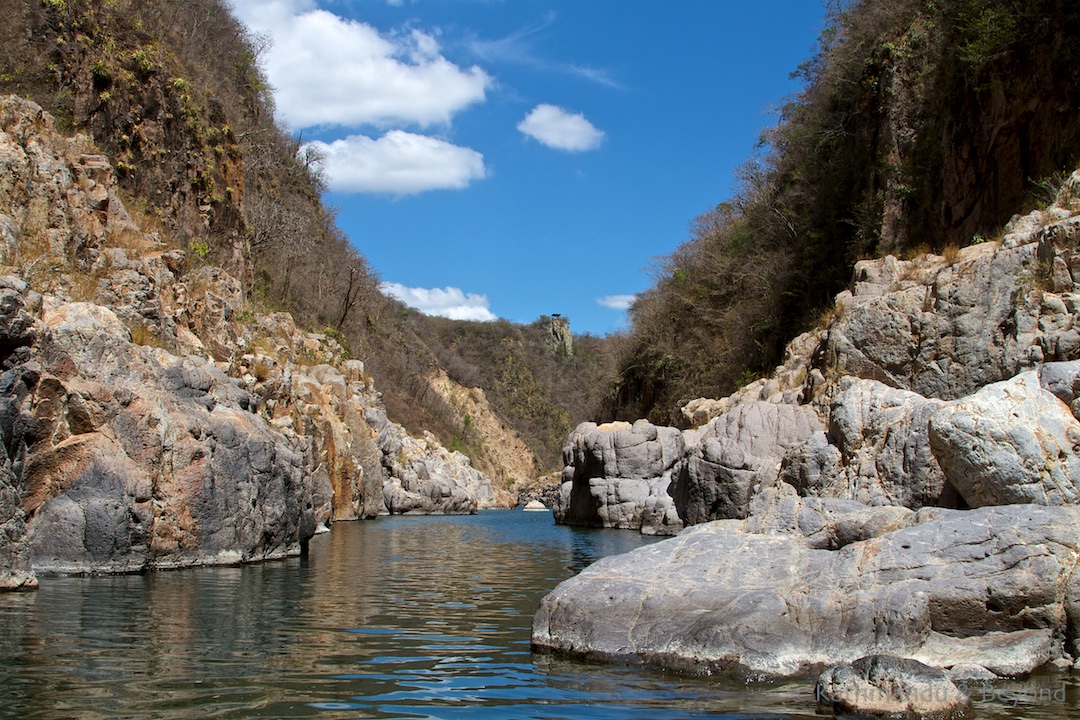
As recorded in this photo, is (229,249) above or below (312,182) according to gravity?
below

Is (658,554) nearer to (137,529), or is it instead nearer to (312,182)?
(137,529)

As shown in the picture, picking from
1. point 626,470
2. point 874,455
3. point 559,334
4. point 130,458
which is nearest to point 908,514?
point 874,455

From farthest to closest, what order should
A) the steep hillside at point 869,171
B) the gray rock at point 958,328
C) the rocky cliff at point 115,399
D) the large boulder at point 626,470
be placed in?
the large boulder at point 626,470, the steep hillside at point 869,171, the gray rock at point 958,328, the rocky cliff at point 115,399

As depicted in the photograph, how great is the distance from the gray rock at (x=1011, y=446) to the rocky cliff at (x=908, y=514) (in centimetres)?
2

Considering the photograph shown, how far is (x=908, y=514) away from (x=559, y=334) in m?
128

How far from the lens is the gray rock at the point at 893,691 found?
6.40 metres

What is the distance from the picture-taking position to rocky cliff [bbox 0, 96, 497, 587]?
12.5m

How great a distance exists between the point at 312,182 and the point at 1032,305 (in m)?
49.9

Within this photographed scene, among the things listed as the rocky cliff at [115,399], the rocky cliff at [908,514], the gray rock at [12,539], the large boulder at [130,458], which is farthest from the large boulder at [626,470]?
the gray rock at [12,539]

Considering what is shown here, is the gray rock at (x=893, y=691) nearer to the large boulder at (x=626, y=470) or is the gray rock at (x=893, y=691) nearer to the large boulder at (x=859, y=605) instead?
the large boulder at (x=859, y=605)

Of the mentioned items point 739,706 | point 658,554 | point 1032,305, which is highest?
point 1032,305

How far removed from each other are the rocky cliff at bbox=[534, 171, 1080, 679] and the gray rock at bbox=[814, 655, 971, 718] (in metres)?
0.98

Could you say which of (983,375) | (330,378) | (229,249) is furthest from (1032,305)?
(330,378)

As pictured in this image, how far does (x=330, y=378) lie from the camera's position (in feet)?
130
